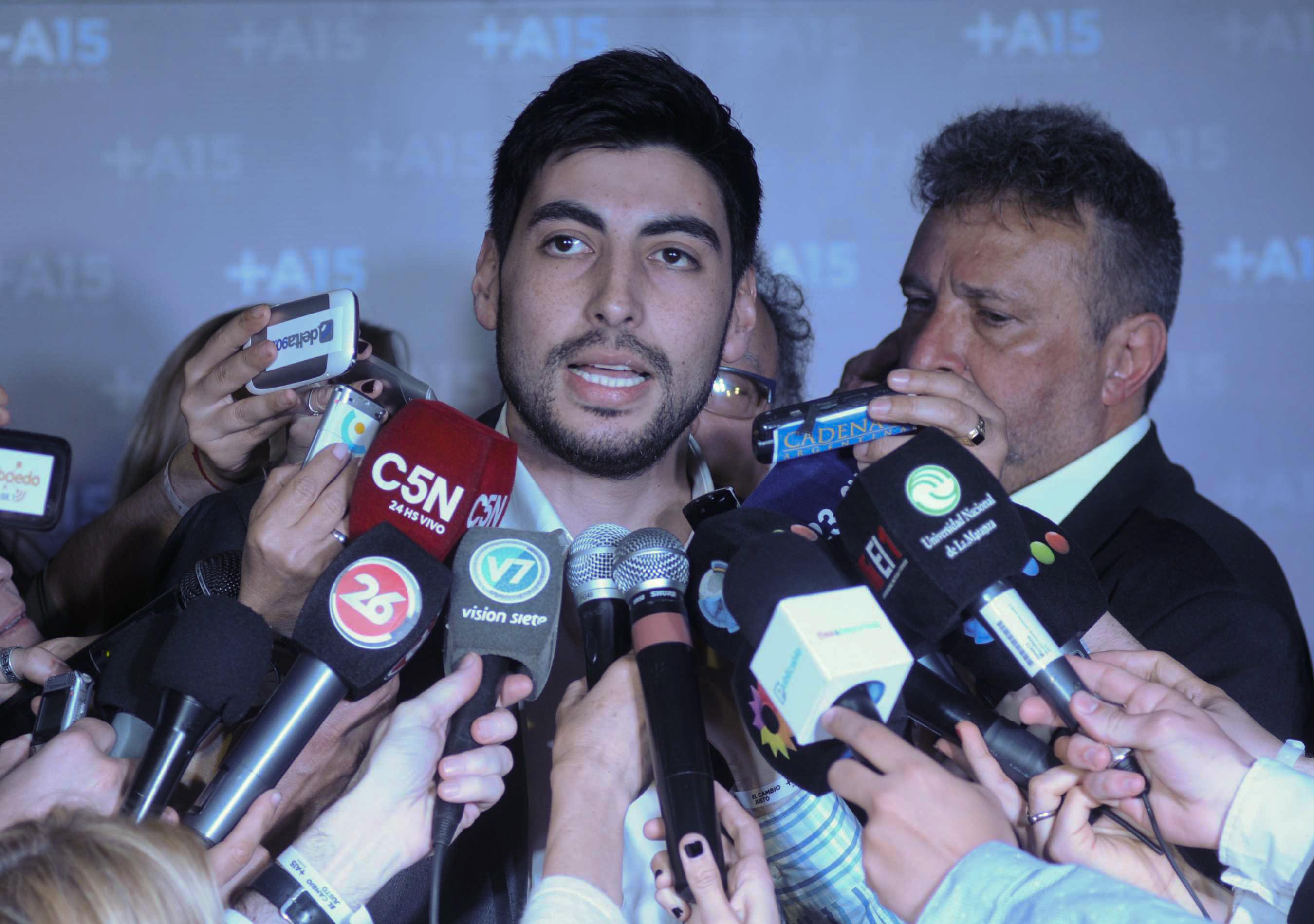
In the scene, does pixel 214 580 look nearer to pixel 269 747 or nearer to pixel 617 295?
pixel 269 747

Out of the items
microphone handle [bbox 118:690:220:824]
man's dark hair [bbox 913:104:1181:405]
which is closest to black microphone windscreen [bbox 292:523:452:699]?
microphone handle [bbox 118:690:220:824]

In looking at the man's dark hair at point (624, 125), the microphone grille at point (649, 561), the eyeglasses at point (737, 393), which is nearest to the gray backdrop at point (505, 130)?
the eyeglasses at point (737, 393)

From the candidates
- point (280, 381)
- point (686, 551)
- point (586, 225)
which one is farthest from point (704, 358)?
point (280, 381)

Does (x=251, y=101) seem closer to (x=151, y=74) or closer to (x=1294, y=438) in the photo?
(x=151, y=74)

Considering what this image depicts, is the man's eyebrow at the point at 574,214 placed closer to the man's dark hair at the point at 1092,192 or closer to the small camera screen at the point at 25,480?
the small camera screen at the point at 25,480

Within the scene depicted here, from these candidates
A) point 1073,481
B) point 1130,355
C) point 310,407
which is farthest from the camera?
point 1130,355

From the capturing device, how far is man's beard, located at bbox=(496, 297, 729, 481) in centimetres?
189

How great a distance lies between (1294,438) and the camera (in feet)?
12.1

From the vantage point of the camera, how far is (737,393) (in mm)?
2686

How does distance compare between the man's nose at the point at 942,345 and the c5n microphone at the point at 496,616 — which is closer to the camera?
the c5n microphone at the point at 496,616

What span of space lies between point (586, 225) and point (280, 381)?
533 millimetres

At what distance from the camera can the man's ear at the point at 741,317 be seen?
2.21 meters

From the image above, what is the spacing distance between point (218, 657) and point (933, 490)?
31.4 inches

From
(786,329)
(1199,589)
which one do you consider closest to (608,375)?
(1199,589)
